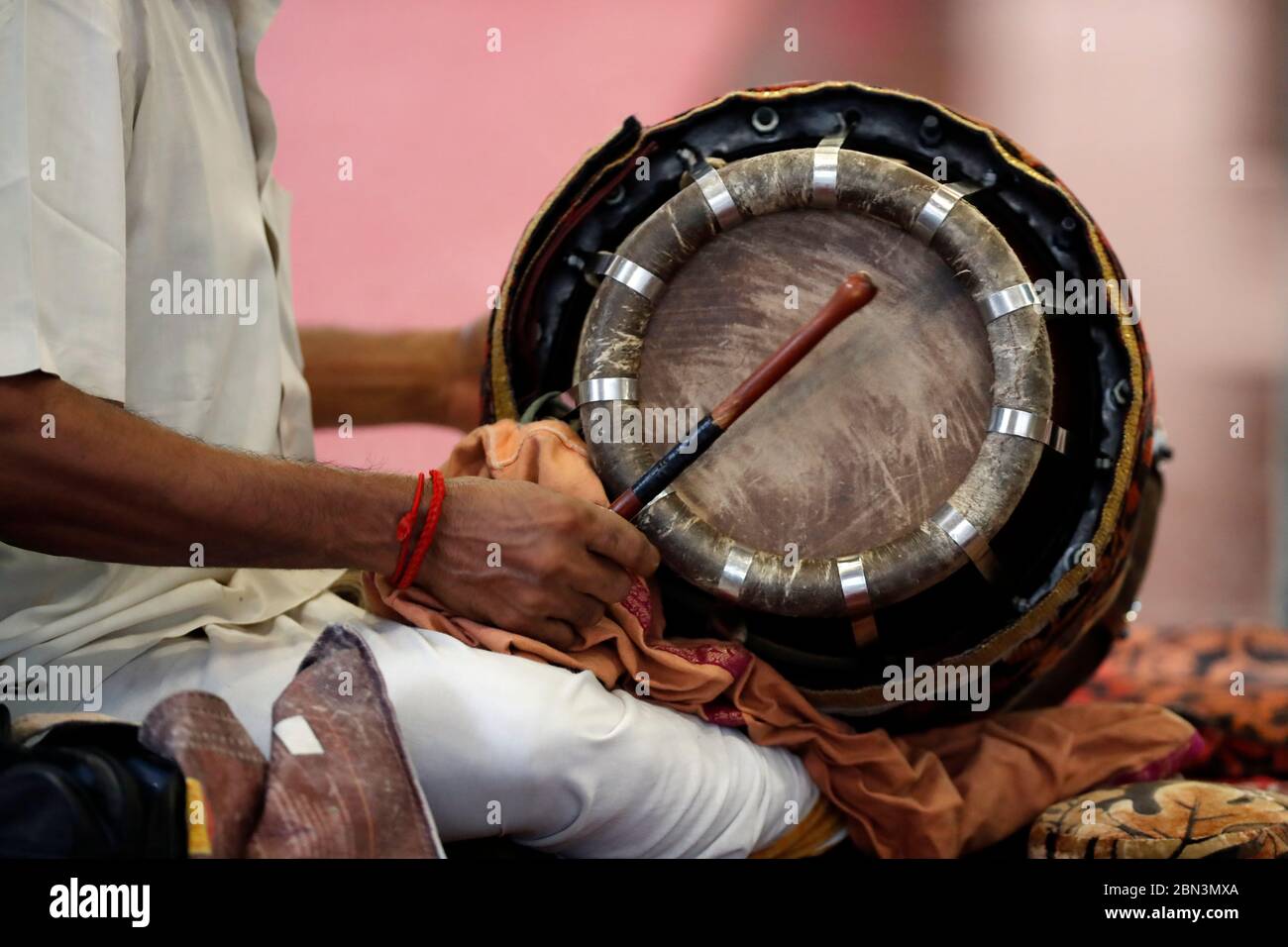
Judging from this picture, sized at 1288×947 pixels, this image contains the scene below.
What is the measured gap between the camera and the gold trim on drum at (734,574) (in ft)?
4.11

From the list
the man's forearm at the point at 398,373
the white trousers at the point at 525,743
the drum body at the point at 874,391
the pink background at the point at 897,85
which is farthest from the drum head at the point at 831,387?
the pink background at the point at 897,85

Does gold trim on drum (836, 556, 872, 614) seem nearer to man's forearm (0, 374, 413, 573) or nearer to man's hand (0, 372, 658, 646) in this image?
man's hand (0, 372, 658, 646)

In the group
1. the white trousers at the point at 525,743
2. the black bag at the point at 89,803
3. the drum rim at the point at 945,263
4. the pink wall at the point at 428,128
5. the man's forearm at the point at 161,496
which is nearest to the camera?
the black bag at the point at 89,803

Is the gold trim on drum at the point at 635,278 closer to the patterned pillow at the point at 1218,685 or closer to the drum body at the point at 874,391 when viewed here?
the drum body at the point at 874,391

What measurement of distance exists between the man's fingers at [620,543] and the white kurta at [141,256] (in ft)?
1.14

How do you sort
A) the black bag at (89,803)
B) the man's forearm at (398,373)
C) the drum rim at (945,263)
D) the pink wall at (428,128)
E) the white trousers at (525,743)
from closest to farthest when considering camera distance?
the black bag at (89,803) → the white trousers at (525,743) → the drum rim at (945,263) → the man's forearm at (398,373) → the pink wall at (428,128)

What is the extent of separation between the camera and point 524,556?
1175 millimetres

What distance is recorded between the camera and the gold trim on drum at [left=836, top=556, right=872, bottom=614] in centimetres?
124

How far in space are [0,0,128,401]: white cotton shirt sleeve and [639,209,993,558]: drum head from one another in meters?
0.52

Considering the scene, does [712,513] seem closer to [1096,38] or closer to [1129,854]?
[1129,854]

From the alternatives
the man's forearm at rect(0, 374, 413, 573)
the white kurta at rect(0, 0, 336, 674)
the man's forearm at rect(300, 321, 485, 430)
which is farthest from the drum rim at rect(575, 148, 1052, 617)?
the man's forearm at rect(300, 321, 485, 430)

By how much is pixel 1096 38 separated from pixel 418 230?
5.94ft

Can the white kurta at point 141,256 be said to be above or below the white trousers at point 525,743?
above

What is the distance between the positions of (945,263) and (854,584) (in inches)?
12.6
